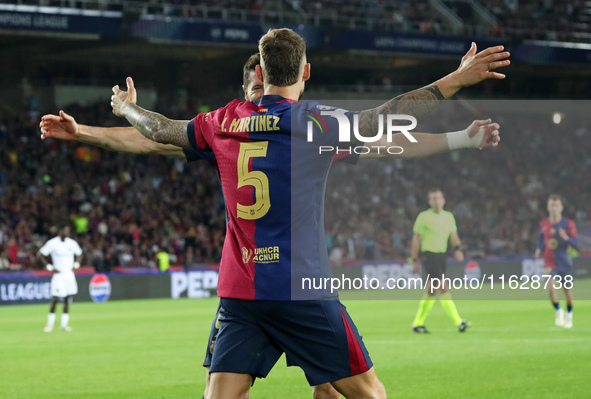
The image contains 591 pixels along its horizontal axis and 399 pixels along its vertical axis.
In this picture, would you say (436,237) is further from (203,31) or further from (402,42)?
(402,42)

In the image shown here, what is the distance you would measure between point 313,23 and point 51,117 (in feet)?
97.9

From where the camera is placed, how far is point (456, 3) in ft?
125

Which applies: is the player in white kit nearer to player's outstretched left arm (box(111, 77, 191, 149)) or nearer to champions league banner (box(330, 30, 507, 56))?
player's outstretched left arm (box(111, 77, 191, 149))

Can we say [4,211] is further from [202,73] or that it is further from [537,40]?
[537,40]

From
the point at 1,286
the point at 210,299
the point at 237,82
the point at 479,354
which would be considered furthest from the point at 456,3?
the point at 479,354

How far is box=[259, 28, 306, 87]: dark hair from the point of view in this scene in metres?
4.06

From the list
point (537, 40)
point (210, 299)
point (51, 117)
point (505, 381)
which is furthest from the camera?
point (537, 40)

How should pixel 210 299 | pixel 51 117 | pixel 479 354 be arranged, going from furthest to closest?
pixel 210 299 < pixel 479 354 < pixel 51 117

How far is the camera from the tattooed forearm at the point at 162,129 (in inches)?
176

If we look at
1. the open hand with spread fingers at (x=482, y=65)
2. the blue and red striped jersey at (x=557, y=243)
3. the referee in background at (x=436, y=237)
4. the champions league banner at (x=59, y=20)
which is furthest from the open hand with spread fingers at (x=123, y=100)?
the champions league banner at (x=59, y=20)

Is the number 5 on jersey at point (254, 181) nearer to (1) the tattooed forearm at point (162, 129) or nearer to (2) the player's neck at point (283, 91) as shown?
(2) the player's neck at point (283, 91)

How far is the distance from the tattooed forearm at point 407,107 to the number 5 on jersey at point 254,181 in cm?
48

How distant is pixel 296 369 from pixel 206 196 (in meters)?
20.4

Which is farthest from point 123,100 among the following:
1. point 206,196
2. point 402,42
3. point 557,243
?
point 402,42
